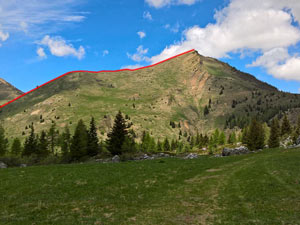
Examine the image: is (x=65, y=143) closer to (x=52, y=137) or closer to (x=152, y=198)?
(x=52, y=137)

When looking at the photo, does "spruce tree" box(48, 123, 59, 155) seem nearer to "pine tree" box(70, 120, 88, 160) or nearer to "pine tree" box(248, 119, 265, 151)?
"pine tree" box(70, 120, 88, 160)

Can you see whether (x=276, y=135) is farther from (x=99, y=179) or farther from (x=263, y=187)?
(x=99, y=179)

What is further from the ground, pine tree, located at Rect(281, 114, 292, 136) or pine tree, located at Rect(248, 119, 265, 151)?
pine tree, located at Rect(281, 114, 292, 136)

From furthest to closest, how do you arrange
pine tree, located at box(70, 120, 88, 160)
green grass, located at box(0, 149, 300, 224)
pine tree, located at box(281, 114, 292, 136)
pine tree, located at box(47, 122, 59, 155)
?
pine tree, located at box(281, 114, 292, 136), pine tree, located at box(47, 122, 59, 155), pine tree, located at box(70, 120, 88, 160), green grass, located at box(0, 149, 300, 224)

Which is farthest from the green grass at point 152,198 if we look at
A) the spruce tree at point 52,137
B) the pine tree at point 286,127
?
the pine tree at point 286,127

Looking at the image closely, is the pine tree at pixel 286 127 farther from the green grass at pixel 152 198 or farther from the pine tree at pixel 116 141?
the green grass at pixel 152 198

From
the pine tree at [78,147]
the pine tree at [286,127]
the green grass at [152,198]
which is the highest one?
the pine tree at [286,127]

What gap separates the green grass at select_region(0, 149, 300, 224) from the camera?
14901 mm

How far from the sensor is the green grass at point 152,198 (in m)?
14.9

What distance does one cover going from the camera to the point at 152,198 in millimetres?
20344

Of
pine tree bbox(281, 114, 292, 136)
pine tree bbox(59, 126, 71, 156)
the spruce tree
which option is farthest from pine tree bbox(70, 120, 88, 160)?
pine tree bbox(281, 114, 292, 136)

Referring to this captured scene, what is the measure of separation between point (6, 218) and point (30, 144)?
7799cm

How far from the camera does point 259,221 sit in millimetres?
13836

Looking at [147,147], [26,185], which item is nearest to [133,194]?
[26,185]
